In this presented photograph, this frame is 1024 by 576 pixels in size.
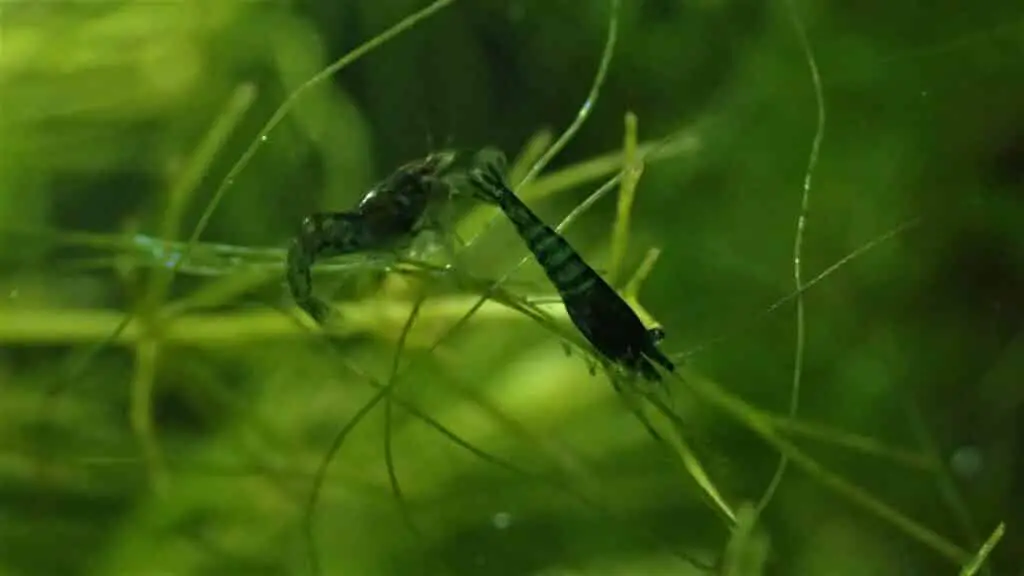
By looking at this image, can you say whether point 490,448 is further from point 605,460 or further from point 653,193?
point 653,193

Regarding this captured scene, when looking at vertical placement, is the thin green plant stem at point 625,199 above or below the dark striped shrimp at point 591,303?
above

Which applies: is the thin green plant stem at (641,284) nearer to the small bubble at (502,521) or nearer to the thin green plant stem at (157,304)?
the small bubble at (502,521)

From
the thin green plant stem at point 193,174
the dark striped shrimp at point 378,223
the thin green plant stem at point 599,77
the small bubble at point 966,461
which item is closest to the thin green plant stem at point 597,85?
the thin green plant stem at point 599,77

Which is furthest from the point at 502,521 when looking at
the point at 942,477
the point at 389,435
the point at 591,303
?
the point at 942,477

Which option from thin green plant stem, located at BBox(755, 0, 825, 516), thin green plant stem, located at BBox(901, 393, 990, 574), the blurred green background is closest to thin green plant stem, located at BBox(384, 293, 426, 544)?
the blurred green background

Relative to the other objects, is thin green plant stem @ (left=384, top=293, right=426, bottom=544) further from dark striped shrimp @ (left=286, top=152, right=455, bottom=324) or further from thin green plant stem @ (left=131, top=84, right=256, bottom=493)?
thin green plant stem @ (left=131, top=84, right=256, bottom=493)

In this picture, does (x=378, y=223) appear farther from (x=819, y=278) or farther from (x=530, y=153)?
(x=819, y=278)
